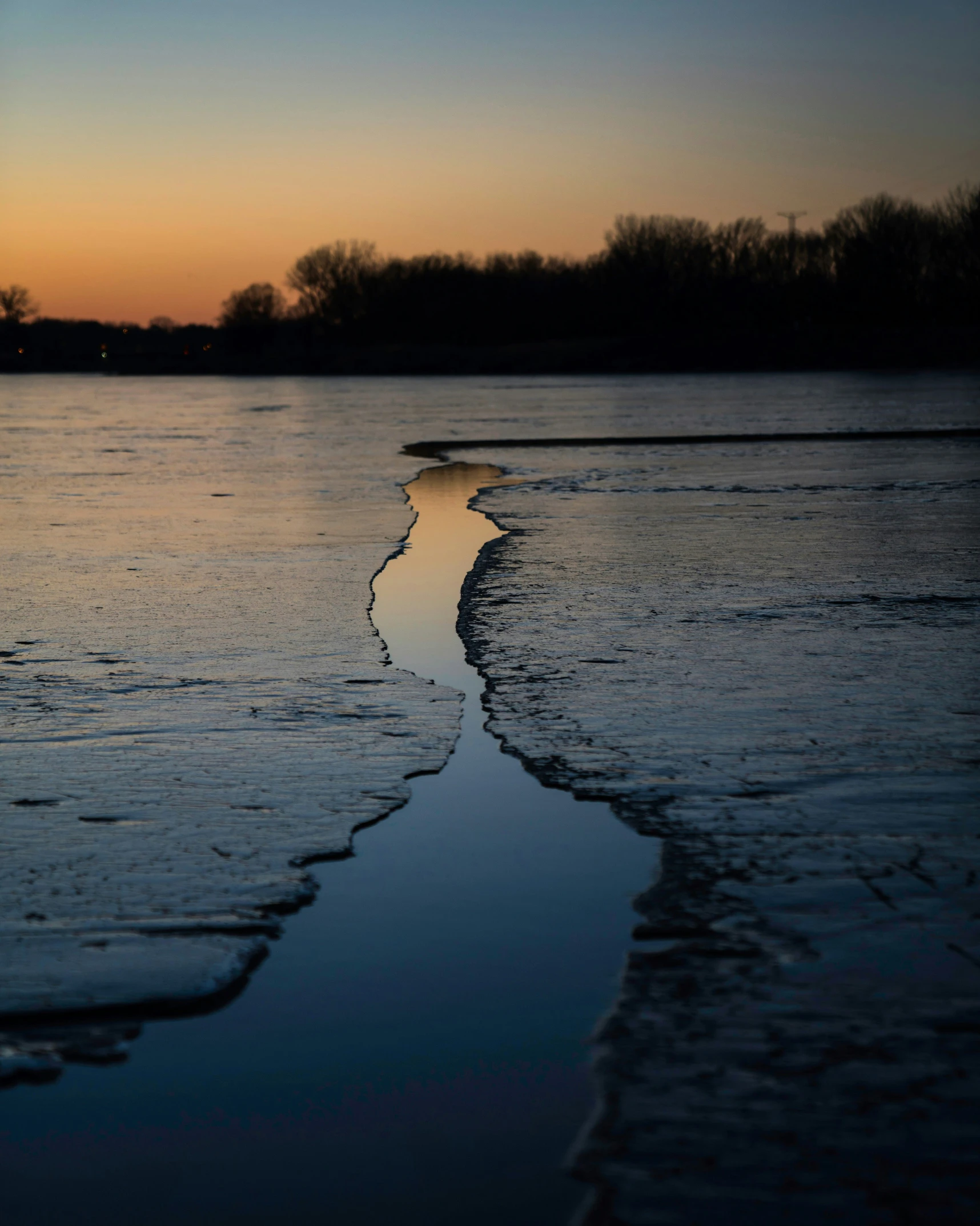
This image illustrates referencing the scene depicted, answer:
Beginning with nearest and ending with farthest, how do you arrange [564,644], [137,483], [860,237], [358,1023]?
[358,1023]
[564,644]
[137,483]
[860,237]

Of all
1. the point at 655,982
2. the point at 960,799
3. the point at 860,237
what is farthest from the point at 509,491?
the point at 860,237

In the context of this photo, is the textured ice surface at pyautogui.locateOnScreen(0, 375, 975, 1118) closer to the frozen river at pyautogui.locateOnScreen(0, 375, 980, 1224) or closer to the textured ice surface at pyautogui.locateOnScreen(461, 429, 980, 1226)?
the frozen river at pyautogui.locateOnScreen(0, 375, 980, 1224)

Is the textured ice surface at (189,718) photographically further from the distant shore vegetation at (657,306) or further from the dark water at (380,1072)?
the distant shore vegetation at (657,306)

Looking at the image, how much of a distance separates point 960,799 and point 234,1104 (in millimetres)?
2690

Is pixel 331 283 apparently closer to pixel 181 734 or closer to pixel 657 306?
pixel 657 306

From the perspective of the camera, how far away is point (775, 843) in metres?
3.85

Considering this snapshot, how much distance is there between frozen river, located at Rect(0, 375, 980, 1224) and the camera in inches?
96.0

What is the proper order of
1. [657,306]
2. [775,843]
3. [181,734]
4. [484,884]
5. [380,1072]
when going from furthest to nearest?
[657,306] < [181,734] < [775,843] < [484,884] < [380,1072]

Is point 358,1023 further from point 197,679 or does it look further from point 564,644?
point 564,644

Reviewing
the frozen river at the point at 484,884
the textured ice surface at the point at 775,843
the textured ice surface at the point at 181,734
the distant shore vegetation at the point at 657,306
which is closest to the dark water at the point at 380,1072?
the frozen river at the point at 484,884

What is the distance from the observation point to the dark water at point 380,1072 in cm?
234

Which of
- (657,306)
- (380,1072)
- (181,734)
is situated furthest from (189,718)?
(657,306)

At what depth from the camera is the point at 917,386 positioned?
42812 mm

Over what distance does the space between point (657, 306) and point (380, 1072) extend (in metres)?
99.2
